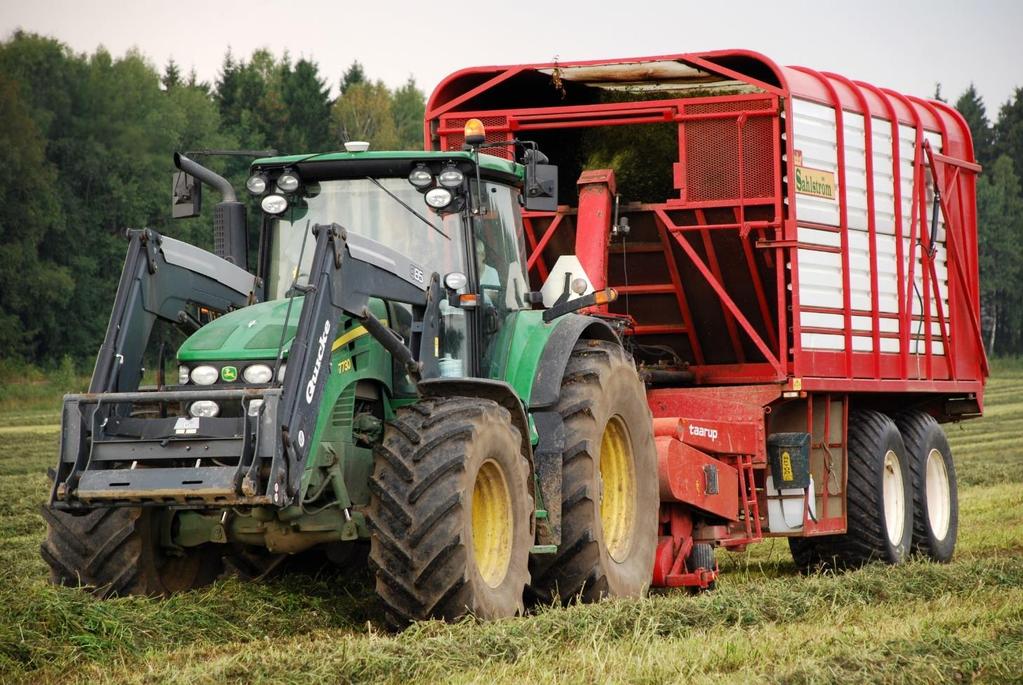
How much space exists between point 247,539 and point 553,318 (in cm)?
232

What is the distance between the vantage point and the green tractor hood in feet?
24.7

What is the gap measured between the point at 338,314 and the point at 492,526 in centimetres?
135

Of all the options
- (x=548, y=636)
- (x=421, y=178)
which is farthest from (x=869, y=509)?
(x=548, y=636)

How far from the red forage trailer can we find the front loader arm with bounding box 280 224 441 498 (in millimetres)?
2645

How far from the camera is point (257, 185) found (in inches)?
345

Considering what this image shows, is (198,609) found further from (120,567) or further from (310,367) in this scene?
(310,367)

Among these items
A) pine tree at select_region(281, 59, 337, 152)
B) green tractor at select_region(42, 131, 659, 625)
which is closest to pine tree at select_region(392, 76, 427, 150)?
pine tree at select_region(281, 59, 337, 152)

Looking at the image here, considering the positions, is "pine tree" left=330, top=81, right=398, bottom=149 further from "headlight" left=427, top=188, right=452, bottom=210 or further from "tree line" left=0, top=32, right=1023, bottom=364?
"headlight" left=427, top=188, right=452, bottom=210

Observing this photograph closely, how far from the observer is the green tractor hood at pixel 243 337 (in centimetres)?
753

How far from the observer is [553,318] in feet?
29.8

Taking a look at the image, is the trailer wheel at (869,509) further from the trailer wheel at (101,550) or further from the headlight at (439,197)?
the trailer wheel at (101,550)

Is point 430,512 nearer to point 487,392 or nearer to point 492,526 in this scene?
point 492,526

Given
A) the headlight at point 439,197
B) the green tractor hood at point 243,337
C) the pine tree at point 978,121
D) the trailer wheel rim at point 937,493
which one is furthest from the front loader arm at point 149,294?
the pine tree at point 978,121

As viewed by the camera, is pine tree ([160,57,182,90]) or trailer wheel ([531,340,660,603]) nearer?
trailer wheel ([531,340,660,603])
